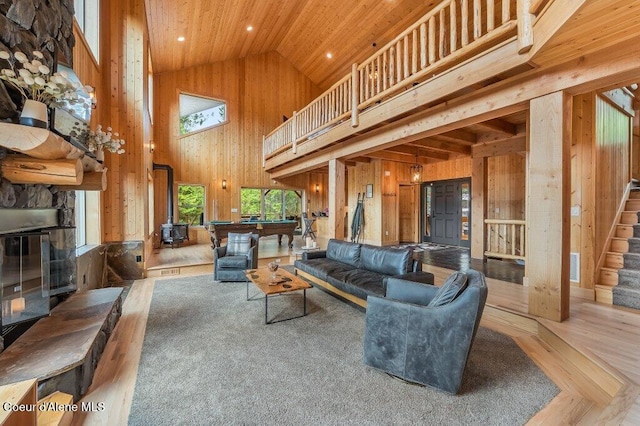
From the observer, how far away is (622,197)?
165 inches

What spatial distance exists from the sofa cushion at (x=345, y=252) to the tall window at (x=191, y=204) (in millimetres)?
5870

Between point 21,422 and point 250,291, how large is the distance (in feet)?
10.5

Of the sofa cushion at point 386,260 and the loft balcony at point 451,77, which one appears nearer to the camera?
the loft balcony at point 451,77

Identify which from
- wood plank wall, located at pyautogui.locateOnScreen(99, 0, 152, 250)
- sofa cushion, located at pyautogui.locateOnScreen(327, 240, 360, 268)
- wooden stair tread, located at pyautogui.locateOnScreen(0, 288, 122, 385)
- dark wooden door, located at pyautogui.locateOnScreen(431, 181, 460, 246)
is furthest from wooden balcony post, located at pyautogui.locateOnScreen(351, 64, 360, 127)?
dark wooden door, located at pyautogui.locateOnScreen(431, 181, 460, 246)

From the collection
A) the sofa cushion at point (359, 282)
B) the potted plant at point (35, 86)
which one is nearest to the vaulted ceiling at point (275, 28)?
the potted plant at point (35, 86)

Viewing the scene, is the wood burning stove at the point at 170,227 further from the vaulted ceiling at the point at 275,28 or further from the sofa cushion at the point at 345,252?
the sofa cushion at the point at 345,252

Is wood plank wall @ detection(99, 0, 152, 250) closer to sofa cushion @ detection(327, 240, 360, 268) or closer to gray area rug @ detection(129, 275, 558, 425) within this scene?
gray area rug @ detection(129, 275, 558, 425)

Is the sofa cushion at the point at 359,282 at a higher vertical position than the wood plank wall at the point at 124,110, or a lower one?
lower

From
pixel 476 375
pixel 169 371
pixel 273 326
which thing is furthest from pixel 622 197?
pixel 169 371

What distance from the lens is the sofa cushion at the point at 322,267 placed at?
4.14 metres

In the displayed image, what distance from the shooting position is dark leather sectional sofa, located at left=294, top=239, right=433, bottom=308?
343 cm

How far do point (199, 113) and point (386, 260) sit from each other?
8.12 metres

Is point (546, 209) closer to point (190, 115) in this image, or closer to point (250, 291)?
point (250, 291)

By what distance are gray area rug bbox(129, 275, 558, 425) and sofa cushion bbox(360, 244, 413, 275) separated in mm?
850
